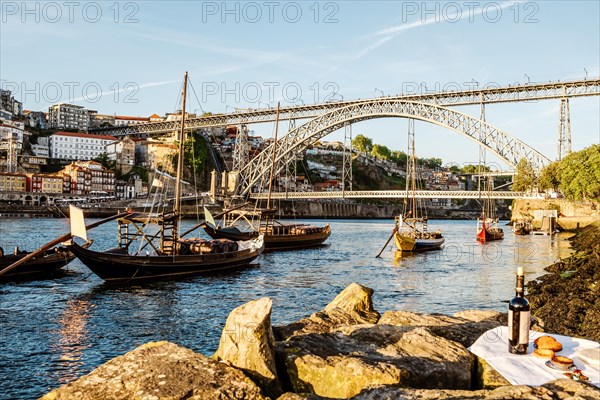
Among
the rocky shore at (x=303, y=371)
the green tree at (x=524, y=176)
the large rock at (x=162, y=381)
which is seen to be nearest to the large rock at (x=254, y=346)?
the rocky shore at (x=303, y=371)

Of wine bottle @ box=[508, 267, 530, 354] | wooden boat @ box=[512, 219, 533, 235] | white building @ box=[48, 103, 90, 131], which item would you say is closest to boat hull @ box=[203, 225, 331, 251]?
wooden boat @ box=[512, 219, 533, 235]

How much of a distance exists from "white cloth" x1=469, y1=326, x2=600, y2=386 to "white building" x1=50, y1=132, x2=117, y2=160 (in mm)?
140234

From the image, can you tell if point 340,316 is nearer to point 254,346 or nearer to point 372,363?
point 372,363

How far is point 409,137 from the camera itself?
8344 centimetres

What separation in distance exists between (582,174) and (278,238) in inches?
1374

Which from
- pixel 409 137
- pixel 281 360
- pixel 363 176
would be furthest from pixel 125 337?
pixel 363 176

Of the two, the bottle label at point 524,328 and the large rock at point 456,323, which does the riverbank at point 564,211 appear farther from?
the bottle label at point 524,328

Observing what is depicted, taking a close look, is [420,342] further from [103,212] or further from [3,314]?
[103,212]

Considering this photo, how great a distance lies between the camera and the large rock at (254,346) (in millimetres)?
4852

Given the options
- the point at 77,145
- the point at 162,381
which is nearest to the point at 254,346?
the point at 162,381

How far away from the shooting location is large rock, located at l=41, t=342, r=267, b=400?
4332mm

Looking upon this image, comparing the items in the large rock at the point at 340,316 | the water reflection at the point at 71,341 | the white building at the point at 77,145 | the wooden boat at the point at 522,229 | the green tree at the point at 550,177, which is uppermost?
the white building at the point at 77,145

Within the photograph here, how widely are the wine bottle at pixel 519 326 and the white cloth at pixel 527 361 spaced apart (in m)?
0.06

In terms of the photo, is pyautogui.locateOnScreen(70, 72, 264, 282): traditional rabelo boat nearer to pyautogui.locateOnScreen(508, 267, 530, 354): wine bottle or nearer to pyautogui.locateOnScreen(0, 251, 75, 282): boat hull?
pyautogui.locateOnScreen(0, 251, 75, 282): boat hull
